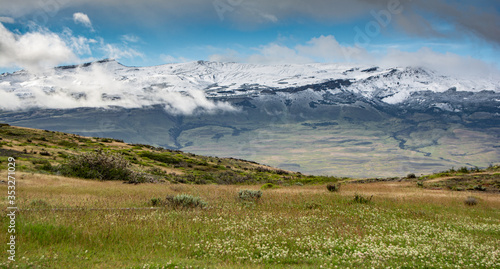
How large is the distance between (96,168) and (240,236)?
2323 cm

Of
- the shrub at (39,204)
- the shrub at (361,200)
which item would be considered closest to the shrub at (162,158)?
the shrub at (361,200)

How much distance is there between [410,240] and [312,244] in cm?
379

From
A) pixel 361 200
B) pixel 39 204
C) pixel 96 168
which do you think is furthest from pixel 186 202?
pixel 96 168

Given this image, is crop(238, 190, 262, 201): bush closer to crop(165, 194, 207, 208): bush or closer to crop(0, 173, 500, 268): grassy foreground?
crop(0, 173, 500, 268): grassy foreground

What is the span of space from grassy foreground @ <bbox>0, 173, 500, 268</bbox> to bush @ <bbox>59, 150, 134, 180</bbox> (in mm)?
13222

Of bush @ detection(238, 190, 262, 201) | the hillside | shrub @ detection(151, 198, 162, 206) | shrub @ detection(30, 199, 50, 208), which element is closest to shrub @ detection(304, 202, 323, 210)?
bush @ detection(238, 190, 262, 201)

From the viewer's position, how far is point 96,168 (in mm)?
31922

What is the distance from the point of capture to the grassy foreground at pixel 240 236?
33.5 ft

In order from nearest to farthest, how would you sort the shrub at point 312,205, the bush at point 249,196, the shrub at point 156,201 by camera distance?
the shrub at point 156,201
the shrub at point 312,205
the bush at point 249,196

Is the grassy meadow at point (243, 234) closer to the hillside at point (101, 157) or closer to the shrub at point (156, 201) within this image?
the shrub at point (156, 201)

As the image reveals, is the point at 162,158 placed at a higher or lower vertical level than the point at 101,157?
lower

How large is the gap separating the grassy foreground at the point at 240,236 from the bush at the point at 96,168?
1322cm

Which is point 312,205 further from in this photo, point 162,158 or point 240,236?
point 162,158

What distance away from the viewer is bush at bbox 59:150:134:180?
102 ft
